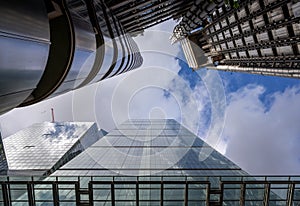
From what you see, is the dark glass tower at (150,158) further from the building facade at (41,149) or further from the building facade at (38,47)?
the building facade at (38,47)

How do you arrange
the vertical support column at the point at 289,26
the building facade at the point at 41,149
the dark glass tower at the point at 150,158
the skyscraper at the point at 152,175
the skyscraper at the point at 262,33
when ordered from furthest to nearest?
the building facade at the point at 41,149
the dark glass tower at the point at 150,158
the skyscraper at the point at 262,33
the vertical support column at the point at 289,26
the skyscraper at the point at 152,175

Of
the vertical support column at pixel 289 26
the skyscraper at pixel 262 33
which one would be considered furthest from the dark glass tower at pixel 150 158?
the vertical support column at pixel 289 26

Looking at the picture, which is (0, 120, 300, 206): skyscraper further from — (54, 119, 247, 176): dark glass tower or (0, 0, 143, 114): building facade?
(0, 0, 143, 114): building facade

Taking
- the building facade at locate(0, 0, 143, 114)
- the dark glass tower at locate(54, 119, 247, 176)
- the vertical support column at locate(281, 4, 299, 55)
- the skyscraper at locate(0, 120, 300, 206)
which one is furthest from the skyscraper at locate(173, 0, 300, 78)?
the building facade at locate(0, 0, 143, 114)

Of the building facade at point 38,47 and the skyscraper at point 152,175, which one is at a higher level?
the building facade at point 38,47

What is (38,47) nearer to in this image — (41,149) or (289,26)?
(289,26)

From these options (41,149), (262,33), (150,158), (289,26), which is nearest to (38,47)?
(289,26)

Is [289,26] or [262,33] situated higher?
[262,33]

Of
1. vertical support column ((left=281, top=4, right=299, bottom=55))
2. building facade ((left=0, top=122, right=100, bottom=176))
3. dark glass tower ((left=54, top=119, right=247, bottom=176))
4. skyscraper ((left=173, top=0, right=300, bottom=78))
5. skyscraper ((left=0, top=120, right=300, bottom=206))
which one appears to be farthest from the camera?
building facade ((left=0, top=122, right=100, bottom=176))

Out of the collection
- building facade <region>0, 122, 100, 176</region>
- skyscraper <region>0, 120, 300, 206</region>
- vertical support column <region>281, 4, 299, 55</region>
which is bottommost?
skyscraper <region>0, 120, 300, 206</region>

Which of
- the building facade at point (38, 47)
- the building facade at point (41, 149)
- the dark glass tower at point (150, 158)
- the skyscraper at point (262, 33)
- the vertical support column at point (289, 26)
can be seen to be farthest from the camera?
the building facade at point (41, 149)
